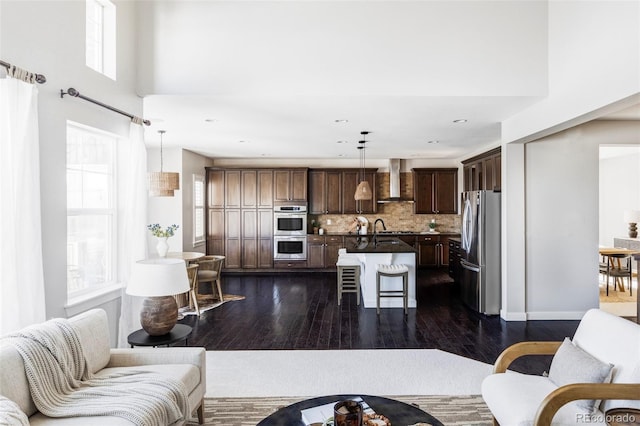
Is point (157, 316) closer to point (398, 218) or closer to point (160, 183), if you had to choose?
point (160, 183)

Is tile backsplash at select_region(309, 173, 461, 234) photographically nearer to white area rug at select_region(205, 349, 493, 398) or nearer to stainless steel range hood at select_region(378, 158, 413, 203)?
stainless steel range hood at select_region(378, 158, 413, 203)

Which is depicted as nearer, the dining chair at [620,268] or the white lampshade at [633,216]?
the dining chair at [620,268]

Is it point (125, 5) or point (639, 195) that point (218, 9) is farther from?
point (639, 195)

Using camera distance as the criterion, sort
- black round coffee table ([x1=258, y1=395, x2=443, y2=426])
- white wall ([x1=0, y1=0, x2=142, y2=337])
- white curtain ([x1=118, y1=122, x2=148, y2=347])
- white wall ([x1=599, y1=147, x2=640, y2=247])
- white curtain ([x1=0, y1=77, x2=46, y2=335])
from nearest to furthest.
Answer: black round coffee table ([x1=258, y1=395, x2=443, y2=426]) < white curtain ([x1=0, y1=77, x2=46, y2=335]) < white wall ([x1=0, y1=0, x2=142, y2=337]) < white curtain ([x1=118, y1=122, x2=148, y2=347]) < white wall ([x1=599, y1=147, x2=640, y2=247])

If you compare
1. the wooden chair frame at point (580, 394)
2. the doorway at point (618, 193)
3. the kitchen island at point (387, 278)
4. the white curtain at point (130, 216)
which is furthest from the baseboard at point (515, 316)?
the white curtain at point (130, 216)

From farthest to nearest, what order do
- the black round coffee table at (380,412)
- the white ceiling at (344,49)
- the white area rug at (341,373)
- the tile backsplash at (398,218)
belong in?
the tile backsplash at (398,218) → the white ceiling at (344,49) → the white area rug at (341,373) → the black round coffee table at (380,412)

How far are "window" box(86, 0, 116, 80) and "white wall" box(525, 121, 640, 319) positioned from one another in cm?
511

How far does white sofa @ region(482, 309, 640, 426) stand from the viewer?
1.95 meters

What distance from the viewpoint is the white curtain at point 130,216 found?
3797 mm

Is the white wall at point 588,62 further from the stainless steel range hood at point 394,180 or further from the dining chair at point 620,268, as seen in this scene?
the stainless steel range hood at point 394,180

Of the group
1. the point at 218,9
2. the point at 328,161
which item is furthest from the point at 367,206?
the point at 218,9

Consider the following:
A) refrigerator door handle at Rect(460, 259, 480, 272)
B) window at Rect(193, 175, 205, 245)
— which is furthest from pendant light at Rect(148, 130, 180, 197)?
refrigerator door handle at Rect(460, 259, 480, 272)

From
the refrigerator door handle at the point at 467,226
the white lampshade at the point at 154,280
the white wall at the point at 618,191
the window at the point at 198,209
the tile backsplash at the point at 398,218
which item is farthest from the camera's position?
the tile backsplash at the point at 398,218

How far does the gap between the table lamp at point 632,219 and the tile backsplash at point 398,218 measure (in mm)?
3245
